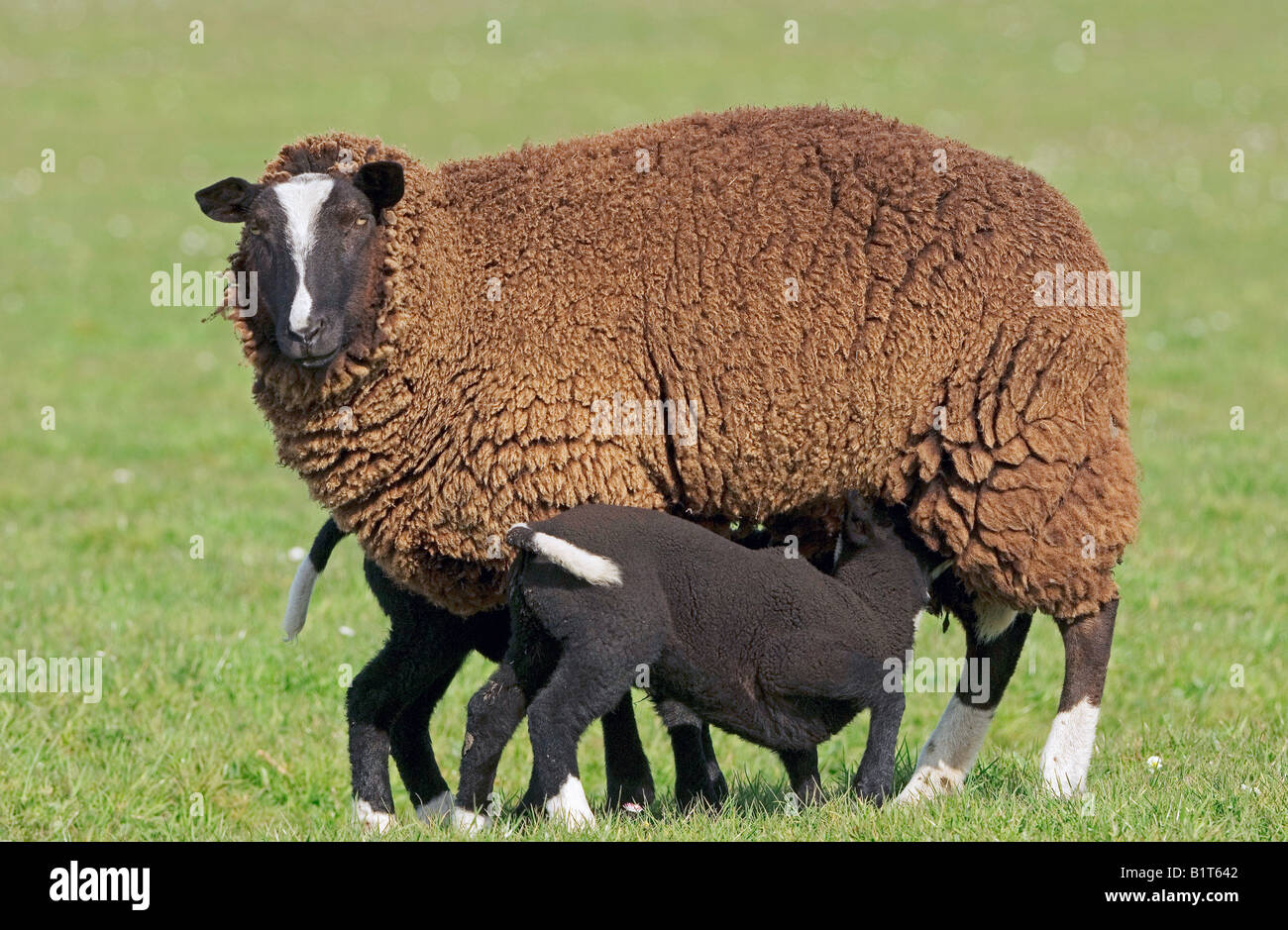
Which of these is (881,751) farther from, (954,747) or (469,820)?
(469,820)

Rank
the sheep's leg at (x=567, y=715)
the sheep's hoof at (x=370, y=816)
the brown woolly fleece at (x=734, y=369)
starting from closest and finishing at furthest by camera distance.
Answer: the sheep's leg at (x=567, y=715)
the brown woolly fleece at (x=734, y=369)
the sheep's hoof at (x=370, y=816)

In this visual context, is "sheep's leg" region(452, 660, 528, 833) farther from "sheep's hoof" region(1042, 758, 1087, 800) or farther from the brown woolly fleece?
"sheep's hoof" region(1042, 758, 1087, 800)

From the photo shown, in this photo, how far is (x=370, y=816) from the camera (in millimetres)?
6590

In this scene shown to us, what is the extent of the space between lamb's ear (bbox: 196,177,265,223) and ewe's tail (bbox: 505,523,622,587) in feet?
5.82

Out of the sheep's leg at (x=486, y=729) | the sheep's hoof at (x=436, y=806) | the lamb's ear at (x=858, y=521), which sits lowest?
the sheep's hoof at (x=436, y=806)

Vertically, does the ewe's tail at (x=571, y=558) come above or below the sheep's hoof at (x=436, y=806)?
above

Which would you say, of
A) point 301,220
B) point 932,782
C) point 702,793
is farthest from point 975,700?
point 301,220

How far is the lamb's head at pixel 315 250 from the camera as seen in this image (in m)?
5.98

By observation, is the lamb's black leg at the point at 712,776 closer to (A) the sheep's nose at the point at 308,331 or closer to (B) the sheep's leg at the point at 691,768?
(B) the sheep's leg at the point at 691,768

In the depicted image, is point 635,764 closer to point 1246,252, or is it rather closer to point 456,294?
point 456,294

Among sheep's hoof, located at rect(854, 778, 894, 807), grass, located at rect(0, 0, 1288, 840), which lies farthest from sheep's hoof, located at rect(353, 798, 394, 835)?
sheep's hoof, located at rect(854, 778, 894, 807)

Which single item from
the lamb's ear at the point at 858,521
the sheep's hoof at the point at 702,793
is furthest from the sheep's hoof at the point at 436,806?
the lamb's ear at the point at 858,521

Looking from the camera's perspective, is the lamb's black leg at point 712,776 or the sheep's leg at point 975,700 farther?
the sheep's leg at point 975,700

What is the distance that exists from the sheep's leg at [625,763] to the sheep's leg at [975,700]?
3.59ft
